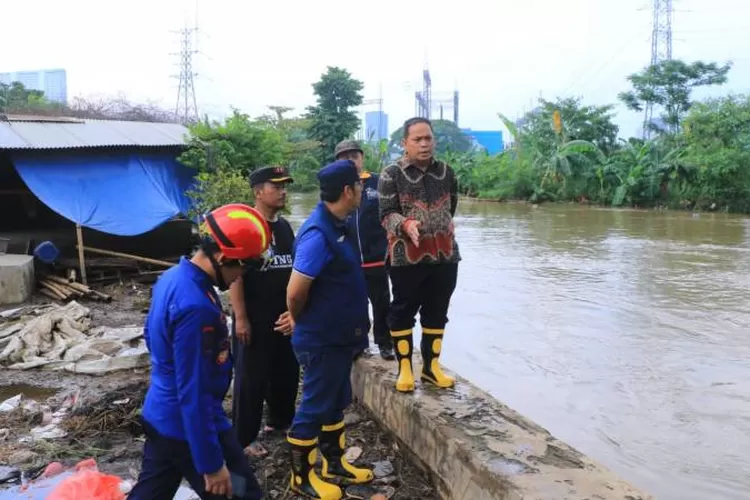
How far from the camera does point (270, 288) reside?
360 cm

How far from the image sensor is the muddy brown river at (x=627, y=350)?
484 cm

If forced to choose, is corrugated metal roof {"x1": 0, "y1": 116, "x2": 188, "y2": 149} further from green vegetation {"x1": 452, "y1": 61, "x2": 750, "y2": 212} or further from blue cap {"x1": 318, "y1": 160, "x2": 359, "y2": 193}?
green vegetation {"x1": 452, "y1": 61, "x2": 750, "y2": 212}

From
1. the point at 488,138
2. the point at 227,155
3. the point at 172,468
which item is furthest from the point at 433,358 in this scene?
the point at 488,138

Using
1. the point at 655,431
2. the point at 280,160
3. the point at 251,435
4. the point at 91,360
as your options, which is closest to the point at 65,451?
the point at 251,435

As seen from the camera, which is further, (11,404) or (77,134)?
(77,134)

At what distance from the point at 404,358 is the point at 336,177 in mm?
1351

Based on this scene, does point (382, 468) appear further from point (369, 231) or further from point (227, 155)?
point (227, 155)

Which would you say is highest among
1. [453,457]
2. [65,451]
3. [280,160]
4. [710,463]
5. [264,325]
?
[280,160]

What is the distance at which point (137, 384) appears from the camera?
5168mm

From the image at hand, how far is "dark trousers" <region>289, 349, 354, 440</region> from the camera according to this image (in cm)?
311

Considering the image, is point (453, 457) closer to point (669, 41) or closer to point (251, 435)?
point (251, 435)

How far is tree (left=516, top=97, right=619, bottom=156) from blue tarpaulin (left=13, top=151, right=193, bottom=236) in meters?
25.8

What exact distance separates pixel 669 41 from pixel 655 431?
150 feet

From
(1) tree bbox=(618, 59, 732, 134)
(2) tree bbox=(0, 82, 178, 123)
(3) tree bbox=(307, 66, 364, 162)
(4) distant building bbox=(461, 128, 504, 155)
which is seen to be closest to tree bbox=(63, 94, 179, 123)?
(2) tree bbox=(0, 82, 178, 123)
